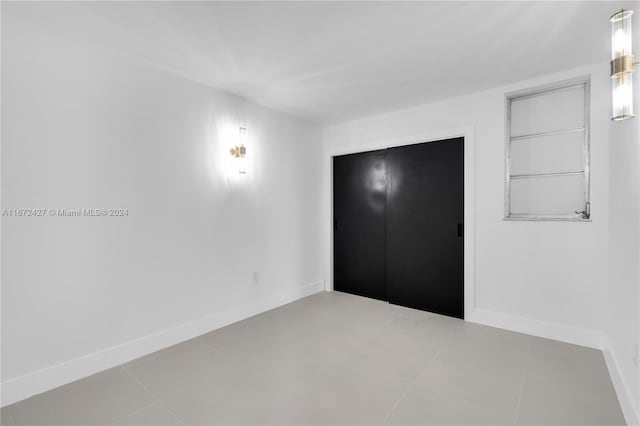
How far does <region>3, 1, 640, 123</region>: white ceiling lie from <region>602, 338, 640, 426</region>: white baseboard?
2.44 m

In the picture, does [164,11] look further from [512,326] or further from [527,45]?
[512,326]

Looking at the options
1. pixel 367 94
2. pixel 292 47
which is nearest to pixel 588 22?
pixel 367 94

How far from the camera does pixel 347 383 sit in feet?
7.16

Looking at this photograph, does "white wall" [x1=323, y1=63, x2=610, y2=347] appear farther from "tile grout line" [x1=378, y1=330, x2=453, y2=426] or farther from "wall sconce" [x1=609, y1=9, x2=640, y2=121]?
"wall sconce" [x1=609, y1=9, x2=640, y2=121]

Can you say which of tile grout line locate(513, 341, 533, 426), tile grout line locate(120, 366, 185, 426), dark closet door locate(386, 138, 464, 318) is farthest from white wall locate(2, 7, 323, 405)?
tile grout line locate(513, 341, 533, 426)

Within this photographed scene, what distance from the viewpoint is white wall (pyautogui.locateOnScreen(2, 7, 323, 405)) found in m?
2.06

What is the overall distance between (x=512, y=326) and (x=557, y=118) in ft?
6.94

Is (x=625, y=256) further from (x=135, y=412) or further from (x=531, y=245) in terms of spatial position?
(x=135, y=412)

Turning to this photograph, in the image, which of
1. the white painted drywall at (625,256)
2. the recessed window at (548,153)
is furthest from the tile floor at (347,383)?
the recessed window at (548,153)

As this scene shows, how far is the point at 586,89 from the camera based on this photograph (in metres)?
2.77

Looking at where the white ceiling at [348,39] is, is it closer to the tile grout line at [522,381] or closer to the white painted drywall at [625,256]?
the white painted drywall at [625,256]

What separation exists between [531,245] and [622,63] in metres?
1.97

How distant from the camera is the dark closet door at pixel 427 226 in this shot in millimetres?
3451

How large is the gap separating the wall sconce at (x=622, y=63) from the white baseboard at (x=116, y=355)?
3.50 meters
